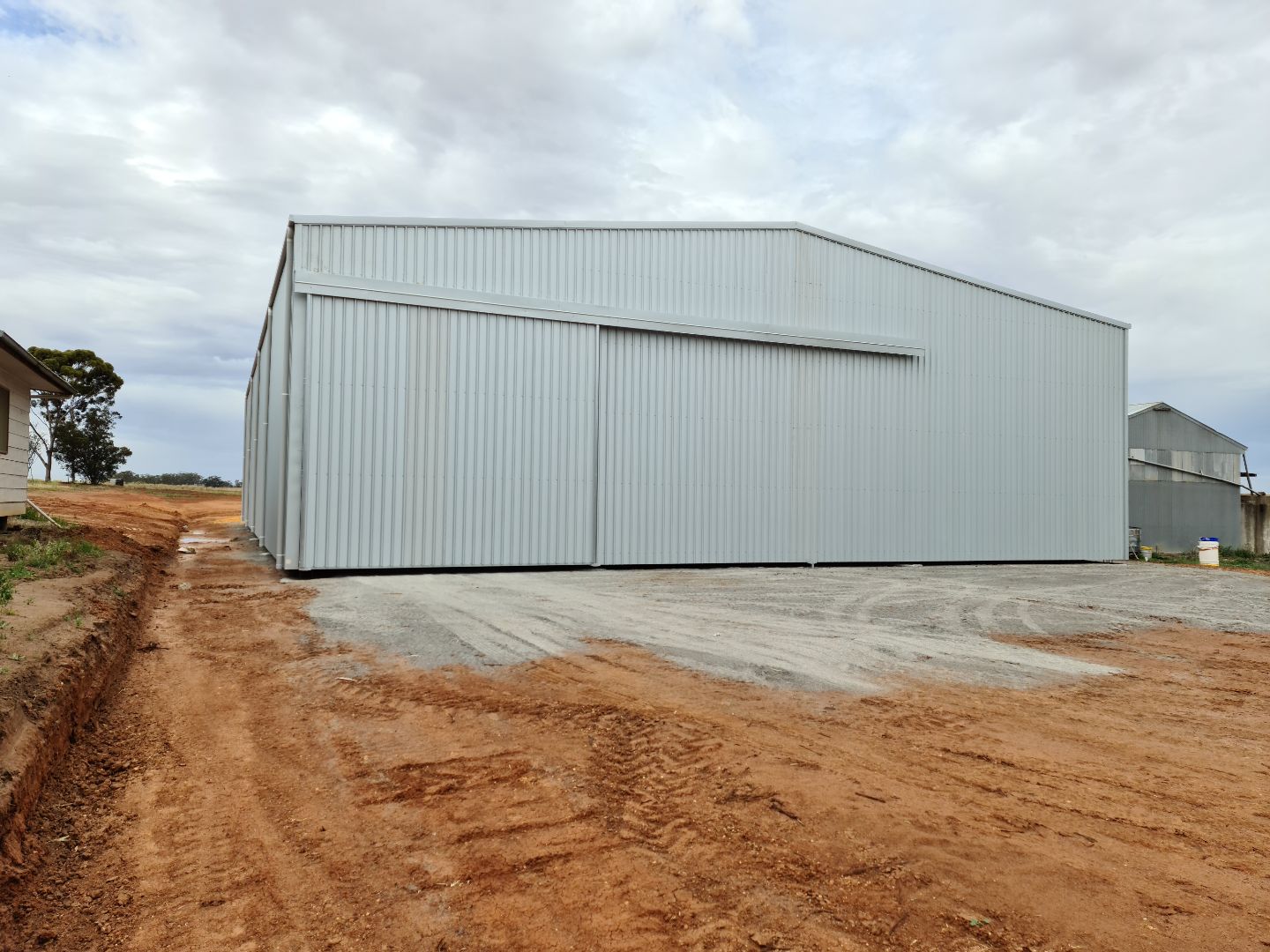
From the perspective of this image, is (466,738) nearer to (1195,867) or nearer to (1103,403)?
(1195,867)

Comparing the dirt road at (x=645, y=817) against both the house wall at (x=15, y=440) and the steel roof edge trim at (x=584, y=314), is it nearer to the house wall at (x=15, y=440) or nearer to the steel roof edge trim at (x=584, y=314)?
the steel roof edge trim at (x=584, y=314)

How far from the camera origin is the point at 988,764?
4773mm

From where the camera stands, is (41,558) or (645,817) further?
(41,558)

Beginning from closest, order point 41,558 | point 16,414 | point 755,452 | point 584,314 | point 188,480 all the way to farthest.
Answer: point 41,558, point 584,314, point 16,414, point 755,452, point 188,480

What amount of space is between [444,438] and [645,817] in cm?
1178

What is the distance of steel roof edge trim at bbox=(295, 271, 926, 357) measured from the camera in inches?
556

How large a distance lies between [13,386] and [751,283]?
16082mm

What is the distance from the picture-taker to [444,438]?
14.9 m

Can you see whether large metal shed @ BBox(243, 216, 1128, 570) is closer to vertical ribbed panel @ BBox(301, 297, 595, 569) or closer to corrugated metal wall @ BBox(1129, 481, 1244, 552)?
vertical ribbed panel @ BBox(301, 297, 595, 569)

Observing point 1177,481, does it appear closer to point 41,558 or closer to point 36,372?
point 41,558

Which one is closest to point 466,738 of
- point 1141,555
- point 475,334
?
point 475,334

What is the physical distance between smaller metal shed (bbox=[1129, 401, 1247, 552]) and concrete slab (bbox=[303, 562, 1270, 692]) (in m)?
12.9

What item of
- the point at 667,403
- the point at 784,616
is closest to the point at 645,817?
the point at 784,616

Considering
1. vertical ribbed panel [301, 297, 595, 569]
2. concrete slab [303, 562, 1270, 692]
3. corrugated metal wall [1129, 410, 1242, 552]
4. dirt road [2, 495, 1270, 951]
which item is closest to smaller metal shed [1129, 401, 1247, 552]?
corrugated metal wall [1129, 410, 1242, 552]
